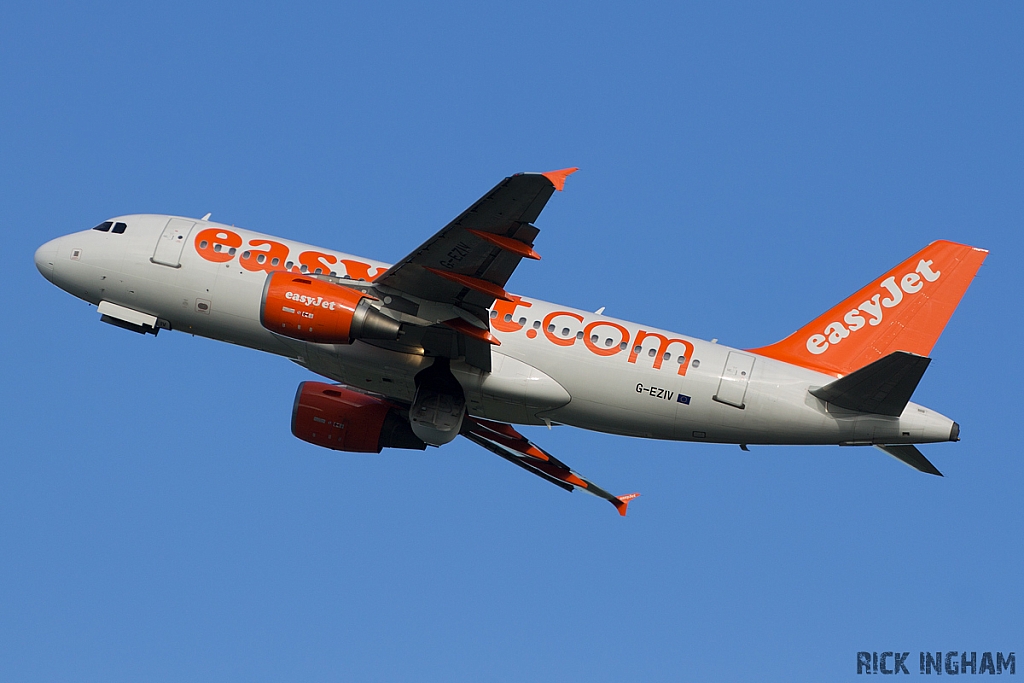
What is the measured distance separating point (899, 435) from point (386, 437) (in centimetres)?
1563

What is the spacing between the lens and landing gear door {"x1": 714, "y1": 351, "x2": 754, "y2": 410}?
32.0 metres

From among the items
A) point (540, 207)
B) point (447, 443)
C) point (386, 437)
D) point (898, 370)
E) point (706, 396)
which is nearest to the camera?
point (540, 207)

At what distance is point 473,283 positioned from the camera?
99.0 feet

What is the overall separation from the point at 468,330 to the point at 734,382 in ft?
24.8

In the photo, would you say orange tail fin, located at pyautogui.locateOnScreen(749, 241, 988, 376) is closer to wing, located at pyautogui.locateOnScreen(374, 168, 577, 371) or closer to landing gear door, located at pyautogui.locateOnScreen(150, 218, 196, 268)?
wing, located at pyautogui.locateOnScreen(374, 168, 577, 371)

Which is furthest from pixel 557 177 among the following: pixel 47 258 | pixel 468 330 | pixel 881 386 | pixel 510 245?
pixel 47 258

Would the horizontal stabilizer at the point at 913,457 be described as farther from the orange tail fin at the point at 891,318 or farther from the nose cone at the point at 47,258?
the nose cone at the point at 47,258

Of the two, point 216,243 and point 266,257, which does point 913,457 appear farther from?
point 216,243

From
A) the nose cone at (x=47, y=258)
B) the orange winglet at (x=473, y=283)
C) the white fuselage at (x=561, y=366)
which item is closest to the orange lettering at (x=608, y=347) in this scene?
the white fuselage at (x=561, y=366)

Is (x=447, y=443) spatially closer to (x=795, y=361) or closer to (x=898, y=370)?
(x=795, y=361)

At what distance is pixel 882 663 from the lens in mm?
32125

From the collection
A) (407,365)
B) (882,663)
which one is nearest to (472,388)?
(407,365)

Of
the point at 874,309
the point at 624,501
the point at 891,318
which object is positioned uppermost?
the point at 874,309

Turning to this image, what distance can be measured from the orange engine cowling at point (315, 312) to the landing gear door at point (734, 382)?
9.45 meters
